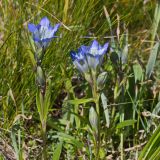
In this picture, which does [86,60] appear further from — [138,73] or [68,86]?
[138,73]

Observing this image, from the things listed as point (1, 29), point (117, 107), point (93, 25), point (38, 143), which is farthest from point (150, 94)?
point (1, 29)

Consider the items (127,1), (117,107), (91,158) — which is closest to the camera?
(91,158)

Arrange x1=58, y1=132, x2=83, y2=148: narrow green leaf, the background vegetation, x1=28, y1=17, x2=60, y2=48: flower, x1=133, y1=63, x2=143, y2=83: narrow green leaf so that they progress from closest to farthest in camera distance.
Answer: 1. x1=28, y1=17, x2=60, y2=48: flower
2. x1=58, y1=132, x2=83, y2=148: narrow green leaf
3. the background vegetation
4. x1=133, y1=63, x2=143, y2=83: narrow green leaf

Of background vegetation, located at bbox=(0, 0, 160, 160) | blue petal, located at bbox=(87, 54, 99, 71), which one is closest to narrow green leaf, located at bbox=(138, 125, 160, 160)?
background vegetation, located at bbox=(0, 0, 160, 160)

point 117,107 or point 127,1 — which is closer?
point 117,107

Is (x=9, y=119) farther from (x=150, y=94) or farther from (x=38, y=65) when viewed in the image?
(x=150, y=94)

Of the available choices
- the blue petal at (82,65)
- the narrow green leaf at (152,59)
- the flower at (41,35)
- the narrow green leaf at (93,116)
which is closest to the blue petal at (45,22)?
the flower at (41,35)

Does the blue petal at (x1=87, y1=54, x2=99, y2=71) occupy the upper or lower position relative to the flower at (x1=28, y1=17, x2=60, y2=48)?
lower

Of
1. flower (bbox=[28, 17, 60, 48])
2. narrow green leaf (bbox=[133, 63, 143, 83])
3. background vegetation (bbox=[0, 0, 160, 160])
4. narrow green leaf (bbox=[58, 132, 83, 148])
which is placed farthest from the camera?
narrow green leaf (bbox=[133, 63, 143, 83])

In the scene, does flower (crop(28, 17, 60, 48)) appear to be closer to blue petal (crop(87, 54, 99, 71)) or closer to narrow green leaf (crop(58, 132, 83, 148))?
blue petal (crop(87, 54, 99, 71))

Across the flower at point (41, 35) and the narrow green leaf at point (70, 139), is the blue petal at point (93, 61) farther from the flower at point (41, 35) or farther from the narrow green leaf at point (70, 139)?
the narrow green leaf at point (70, 139)

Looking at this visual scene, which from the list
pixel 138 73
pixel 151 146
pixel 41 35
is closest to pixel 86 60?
pixel 41 35
